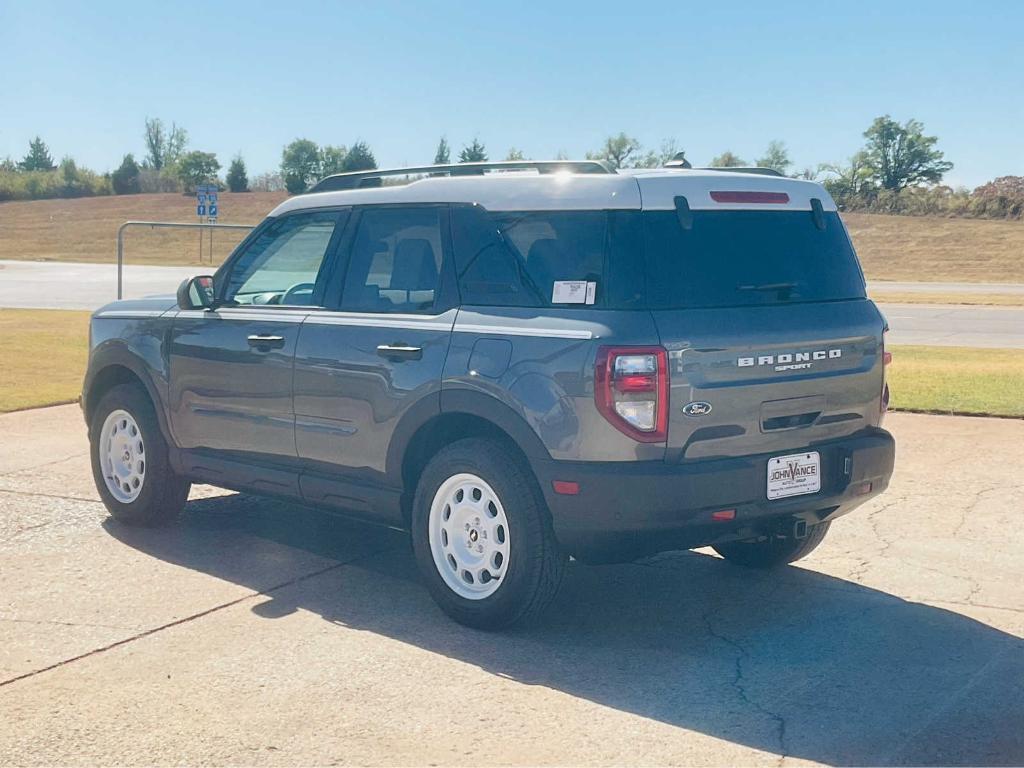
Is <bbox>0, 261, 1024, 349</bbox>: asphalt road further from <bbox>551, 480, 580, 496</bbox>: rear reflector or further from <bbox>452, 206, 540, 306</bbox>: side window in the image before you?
<bbox>551, 480, 580, 496</bbox>: rear reflector

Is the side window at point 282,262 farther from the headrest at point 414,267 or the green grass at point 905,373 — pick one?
the green grass at point 905,373

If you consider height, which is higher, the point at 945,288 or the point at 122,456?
the point at 122,456

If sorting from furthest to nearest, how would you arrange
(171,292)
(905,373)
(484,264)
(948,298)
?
1. (948,298)
2. (171,292)
3. (905,373)
4. (484,264)

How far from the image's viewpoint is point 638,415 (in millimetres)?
4961

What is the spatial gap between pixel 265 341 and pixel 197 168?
3362 inches

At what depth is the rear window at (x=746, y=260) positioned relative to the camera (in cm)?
517

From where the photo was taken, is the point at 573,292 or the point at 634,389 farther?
the point at 573,292

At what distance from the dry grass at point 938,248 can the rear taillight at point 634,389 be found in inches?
1778

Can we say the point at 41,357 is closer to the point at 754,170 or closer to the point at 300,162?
the point at 754,170

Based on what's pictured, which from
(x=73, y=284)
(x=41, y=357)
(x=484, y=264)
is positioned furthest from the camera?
(x=73, y=284)

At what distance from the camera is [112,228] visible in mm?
69500

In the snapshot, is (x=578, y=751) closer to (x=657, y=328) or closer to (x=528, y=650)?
(x=528, y=650)

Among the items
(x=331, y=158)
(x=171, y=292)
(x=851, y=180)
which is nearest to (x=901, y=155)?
(x=851, y=180)

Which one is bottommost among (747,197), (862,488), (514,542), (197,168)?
(514,542)
